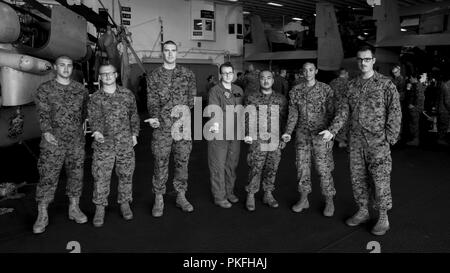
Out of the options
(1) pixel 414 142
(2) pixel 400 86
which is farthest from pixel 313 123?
(1) pixel 414 142

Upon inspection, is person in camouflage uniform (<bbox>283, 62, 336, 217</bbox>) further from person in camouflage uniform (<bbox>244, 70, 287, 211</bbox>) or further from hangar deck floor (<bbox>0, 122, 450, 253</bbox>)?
hangar deck floor (<bbox>0, 122, 450, 253</bbox>)

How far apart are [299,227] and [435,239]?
107 cm

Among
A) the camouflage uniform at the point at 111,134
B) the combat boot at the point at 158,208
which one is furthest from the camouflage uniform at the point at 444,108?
the camouflage uniform at the point at 111,134

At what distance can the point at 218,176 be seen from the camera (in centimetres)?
364

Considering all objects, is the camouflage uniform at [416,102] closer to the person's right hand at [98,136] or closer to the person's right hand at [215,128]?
the person's right hand at [215,128]

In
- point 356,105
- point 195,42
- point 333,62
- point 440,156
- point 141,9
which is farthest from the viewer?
point 195,42

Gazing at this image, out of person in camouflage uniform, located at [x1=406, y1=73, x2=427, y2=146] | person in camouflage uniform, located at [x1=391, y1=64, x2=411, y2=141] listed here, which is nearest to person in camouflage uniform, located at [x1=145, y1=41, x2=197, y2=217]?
person in camouflage uniform, located at [x1=391, y1=64, x2=411, y2=141]

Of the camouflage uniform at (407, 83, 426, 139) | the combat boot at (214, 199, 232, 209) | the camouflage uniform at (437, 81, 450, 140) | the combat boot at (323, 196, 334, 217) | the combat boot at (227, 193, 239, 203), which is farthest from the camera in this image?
the camouflage uniform at (407, 83, 426, 139)

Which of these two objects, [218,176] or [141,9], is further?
[141,9]

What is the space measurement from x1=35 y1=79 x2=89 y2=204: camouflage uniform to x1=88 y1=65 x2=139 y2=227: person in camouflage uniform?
0.64 feet

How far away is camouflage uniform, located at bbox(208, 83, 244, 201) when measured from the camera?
11.6 feet

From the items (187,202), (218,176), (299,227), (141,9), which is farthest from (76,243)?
(141,9)

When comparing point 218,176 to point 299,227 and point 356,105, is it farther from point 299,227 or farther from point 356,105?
point 356,105

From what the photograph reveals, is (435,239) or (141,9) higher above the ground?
(141,9)
